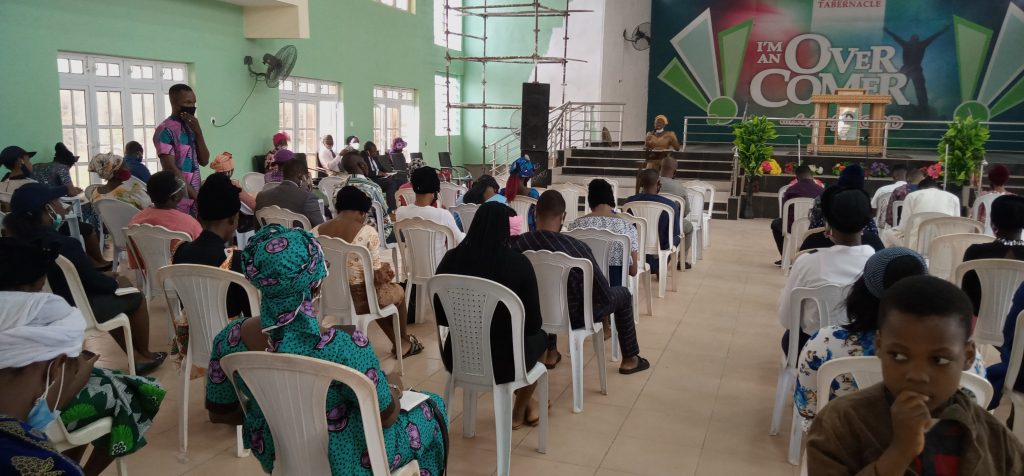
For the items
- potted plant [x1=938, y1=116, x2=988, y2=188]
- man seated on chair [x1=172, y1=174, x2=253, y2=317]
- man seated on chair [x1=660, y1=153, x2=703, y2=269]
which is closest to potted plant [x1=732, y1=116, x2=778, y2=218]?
potted plant [x1=938, y1=116, x2=988, y2=188]

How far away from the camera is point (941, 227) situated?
4973 mm

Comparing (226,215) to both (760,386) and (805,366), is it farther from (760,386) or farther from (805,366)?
(760,386)

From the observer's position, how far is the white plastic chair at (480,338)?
2.80 metres

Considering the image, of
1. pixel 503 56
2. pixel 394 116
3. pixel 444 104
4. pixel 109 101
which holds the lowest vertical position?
pixel 109 101

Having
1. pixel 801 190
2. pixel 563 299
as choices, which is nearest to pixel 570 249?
pixel 563 299

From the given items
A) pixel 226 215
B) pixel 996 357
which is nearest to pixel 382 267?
pixel 226 215

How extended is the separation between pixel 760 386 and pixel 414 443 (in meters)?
2.40

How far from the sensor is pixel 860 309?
211 cm

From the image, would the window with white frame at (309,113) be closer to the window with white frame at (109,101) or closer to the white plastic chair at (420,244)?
the window with white frame at (109,101)

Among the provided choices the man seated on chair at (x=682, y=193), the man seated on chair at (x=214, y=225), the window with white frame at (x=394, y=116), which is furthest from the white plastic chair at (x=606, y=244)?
the window with white frame at (x=394, y=116)

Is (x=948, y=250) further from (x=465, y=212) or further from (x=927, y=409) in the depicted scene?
(x=927, y=409)

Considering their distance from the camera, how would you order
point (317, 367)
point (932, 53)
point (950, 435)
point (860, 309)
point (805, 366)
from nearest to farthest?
point (950, 435)
point (317, 367)
point (860, 309)
point (805, 366)
point (932, 53)

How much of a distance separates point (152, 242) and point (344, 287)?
1.10 meters

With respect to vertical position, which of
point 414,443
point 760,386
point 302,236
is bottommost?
point 760,386
